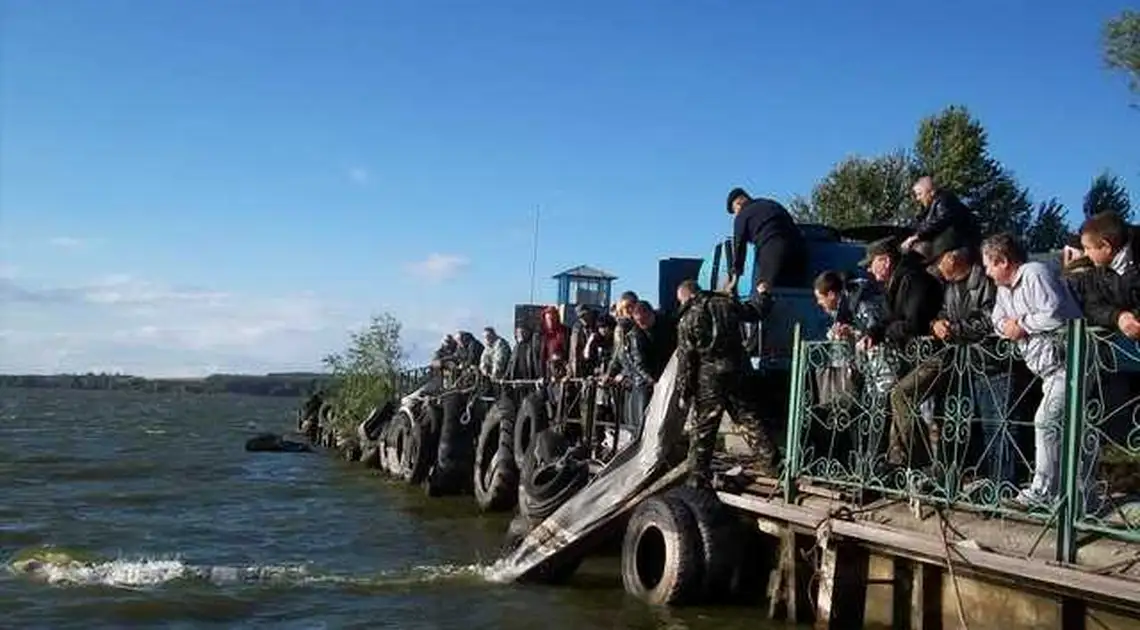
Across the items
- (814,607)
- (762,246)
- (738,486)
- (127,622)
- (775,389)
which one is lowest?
(127,622)

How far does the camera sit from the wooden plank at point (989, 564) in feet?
19.4

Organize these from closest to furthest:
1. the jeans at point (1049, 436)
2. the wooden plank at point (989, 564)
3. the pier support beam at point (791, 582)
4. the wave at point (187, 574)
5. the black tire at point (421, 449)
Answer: the wooden plank at point (989, 564), the jeans at point (1049, 436), the pier support beam at point (791, 582), the wave at point (187, 574), the black tire at point (421, 449)

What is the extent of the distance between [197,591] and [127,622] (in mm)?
1109

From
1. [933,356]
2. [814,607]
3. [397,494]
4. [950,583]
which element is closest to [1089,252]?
[933,356]

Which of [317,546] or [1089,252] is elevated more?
[1089,252]

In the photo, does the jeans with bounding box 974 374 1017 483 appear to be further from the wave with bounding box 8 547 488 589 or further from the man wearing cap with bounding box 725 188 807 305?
the wave with bounding box 8 547 488 589

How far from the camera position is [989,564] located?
6.69 m

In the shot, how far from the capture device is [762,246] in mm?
11797

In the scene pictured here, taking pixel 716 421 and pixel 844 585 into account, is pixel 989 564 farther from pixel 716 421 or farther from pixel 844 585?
pixel 716 421

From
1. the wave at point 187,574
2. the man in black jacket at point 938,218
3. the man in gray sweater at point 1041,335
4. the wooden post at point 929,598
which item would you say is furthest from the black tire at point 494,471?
the man in gray sweater at point 1041,335

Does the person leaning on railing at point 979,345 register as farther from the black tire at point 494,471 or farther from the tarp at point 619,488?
the black tire at point 494,471

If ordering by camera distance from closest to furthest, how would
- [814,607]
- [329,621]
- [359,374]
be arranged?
[814,607], [329,621], [359,374]

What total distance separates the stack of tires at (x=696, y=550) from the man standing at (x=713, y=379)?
362 mm

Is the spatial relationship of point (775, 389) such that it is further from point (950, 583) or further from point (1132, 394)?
point (950, 583)
